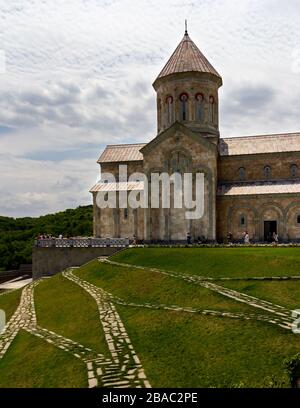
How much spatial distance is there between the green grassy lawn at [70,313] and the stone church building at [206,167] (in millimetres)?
12903

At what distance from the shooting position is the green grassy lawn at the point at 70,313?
57.2 ft

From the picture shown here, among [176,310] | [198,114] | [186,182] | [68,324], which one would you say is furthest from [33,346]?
[198,114]

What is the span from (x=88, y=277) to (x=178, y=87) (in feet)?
68.9

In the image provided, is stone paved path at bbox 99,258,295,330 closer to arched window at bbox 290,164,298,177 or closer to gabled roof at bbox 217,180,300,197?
gabled roof at bbox 217,180,300,197

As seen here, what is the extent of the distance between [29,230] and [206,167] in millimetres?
55510

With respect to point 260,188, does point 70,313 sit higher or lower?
lower

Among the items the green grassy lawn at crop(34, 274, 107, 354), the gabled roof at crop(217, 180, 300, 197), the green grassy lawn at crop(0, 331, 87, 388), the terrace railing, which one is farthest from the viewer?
the gabled roof at crop(217, 180, 300, 197)

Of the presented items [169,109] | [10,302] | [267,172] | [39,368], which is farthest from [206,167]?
[39,368]

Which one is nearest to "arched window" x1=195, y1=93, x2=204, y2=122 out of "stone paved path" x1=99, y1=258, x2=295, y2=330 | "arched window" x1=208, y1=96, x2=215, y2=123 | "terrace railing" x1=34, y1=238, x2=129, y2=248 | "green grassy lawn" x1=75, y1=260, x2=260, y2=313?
"arched window" x1=208, y1=96, x2=215, y2=123

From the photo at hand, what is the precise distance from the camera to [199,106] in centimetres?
4091

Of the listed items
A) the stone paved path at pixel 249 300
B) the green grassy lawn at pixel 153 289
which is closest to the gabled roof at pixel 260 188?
the green grassy lawn at pixel 153 289

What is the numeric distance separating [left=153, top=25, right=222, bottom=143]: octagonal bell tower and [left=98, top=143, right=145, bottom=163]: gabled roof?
401 centimetres

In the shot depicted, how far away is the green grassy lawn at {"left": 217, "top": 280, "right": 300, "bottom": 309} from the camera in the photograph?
57.7 ft

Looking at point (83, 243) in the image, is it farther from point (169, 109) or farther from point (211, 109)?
point (211, 109)
